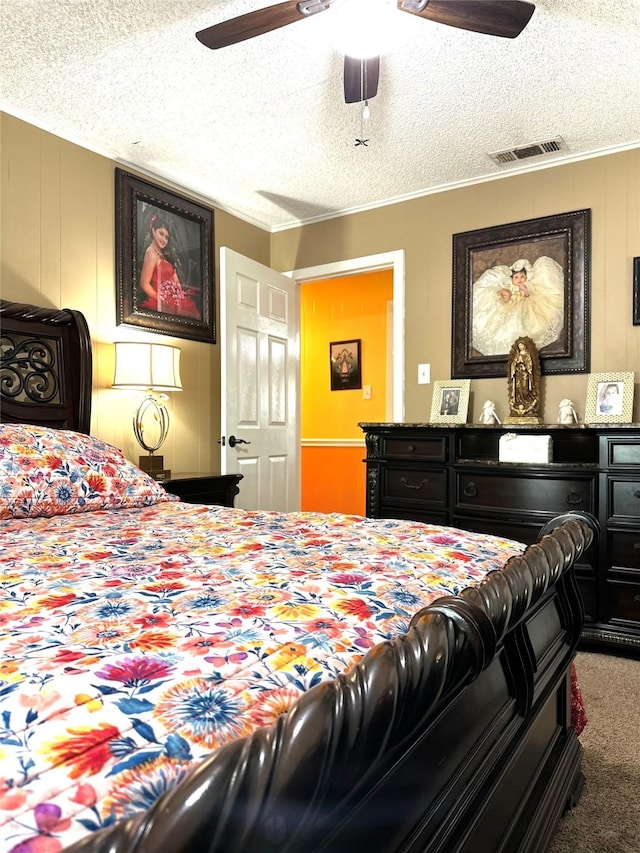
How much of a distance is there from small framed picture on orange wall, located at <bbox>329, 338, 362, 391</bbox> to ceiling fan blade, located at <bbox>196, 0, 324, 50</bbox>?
3.49 metres

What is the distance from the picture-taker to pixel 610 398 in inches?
126

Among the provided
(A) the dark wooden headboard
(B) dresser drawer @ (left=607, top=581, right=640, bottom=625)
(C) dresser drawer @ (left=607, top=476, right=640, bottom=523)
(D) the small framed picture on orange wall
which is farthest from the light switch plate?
(A) the dark wooden headboard

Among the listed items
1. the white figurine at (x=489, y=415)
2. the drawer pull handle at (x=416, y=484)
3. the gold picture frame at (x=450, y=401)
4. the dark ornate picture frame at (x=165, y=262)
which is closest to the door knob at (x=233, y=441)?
the dark ornate picture frame at (x=165, y=262)

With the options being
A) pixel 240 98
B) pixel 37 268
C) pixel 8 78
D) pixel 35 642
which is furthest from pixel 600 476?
pixel 8 78

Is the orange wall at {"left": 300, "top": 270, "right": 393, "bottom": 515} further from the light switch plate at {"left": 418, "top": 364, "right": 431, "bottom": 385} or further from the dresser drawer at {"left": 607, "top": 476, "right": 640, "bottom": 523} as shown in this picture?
the dresser drawer at {"left": 607, "top": 476, "right": 640, "bottom": 523}

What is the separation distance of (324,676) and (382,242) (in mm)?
3752

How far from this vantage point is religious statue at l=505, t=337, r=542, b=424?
340 cm

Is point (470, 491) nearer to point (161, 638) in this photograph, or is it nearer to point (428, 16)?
point (428, 16)

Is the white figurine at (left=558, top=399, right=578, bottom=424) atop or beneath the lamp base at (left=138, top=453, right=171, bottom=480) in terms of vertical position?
atop

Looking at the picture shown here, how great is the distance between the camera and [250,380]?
3947 mm

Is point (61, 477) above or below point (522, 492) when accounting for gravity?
above

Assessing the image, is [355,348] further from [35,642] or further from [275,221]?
[35,642]

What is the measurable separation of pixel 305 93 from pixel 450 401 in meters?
1.92

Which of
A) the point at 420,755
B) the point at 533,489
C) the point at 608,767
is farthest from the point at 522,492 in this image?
the point at 420,755
